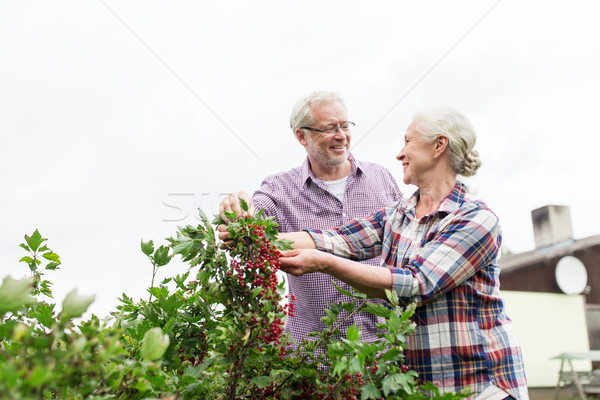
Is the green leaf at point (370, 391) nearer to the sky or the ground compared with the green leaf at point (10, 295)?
nearer to the ground

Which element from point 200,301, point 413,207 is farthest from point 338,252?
point 200,301

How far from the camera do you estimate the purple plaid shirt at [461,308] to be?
187 centimetres

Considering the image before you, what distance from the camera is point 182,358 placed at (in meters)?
1.81

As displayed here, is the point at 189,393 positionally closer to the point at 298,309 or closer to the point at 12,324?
the point at 12,324

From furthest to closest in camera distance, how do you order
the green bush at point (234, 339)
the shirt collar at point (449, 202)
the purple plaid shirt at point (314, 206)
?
the purple plaid shirt at point (314, 206), the shirt collar at point (449, 202), the green bush at point (234, 339)

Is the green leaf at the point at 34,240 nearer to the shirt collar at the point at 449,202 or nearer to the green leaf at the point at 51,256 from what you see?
the green leaf at the point at 51,256

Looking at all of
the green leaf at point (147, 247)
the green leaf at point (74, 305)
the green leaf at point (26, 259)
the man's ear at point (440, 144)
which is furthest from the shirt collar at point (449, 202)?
the green leaf at point (26, 259)

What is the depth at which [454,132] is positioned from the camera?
90.0 inches

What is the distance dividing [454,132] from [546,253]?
12.8 metres

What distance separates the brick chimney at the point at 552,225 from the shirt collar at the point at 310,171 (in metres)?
12.3

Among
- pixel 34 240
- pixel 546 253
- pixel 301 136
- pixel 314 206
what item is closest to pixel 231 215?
pixel 34 240

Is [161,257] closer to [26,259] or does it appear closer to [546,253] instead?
[26,259]

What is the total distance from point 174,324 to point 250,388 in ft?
1.23

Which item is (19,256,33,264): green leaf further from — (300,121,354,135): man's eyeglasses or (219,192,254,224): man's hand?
(300,121,354,135): man's eyeglasses
